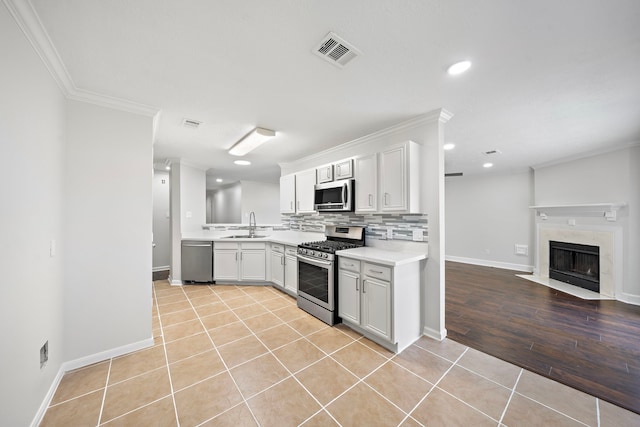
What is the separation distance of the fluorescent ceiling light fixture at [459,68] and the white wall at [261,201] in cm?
632

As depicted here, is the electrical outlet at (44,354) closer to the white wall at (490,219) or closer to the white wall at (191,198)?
the white wall at (191,198)

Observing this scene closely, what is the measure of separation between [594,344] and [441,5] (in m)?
3.54

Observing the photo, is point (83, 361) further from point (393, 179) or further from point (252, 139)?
point (393, 179)

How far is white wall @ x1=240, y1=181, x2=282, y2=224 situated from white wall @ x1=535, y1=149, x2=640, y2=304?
6.78 metres

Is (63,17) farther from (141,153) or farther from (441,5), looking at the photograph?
(441,5)

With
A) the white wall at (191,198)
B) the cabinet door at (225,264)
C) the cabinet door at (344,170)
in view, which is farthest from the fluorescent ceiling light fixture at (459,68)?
the white wall at (191,198)

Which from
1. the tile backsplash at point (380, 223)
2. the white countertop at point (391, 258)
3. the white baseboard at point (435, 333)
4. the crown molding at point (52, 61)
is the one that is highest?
the crown molding at point (52, 61)

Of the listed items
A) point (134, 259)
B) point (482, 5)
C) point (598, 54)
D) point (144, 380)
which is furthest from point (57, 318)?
point (598, 54)

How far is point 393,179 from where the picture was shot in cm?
271

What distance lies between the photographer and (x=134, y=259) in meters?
2.35

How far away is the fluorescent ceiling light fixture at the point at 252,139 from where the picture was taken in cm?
297

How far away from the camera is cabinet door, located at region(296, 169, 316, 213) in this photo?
3.89m

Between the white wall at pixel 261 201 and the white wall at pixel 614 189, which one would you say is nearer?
the white wall at pixel 614 189

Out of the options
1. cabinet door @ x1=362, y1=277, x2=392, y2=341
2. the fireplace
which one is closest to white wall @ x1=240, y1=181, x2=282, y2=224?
cabinet door @ x1=362, y1=277, x2=392, y2=341
